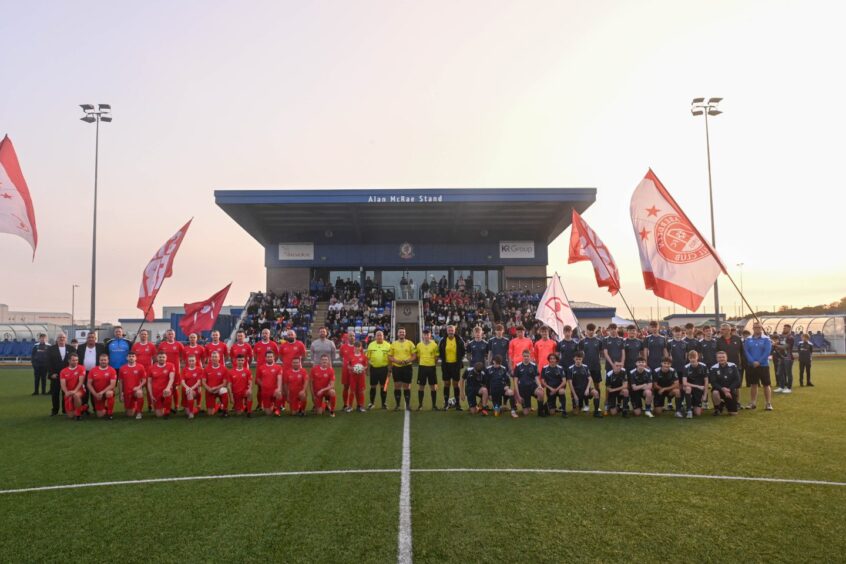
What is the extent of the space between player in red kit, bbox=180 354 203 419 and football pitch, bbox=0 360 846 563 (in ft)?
5.00

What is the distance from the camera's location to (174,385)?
1216 centimetres

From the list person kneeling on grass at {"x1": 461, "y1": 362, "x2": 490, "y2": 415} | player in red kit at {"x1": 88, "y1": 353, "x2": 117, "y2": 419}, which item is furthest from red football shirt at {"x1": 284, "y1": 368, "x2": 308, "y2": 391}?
player in red kit at {"x1": 88, "y1": 353, "x2": 117, "y2": 419}

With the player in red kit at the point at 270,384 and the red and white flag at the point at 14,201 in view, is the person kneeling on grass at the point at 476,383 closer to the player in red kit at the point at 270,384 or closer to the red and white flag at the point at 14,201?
the player in red kit at the point at 270,384

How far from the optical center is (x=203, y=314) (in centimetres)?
2067

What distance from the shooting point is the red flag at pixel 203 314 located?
67.6 feet

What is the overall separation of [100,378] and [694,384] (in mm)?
11890

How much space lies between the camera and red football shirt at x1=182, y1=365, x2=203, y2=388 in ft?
39.2

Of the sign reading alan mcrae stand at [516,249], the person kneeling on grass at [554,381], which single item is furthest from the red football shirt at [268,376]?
the sign reading alan mcrae stand at [516,249]

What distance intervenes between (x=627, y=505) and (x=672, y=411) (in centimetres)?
729

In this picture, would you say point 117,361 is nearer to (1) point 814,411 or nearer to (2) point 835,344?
(1) point 814,411

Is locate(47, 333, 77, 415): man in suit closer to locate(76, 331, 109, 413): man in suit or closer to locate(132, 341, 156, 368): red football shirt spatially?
locate(76, 331, 109, 413): man in suit

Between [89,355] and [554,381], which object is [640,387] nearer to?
[554,381]

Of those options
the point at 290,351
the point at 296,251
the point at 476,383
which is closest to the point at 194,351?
the point at 290,351

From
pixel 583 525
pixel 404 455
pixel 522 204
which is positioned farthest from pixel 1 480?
pixel 522 204
